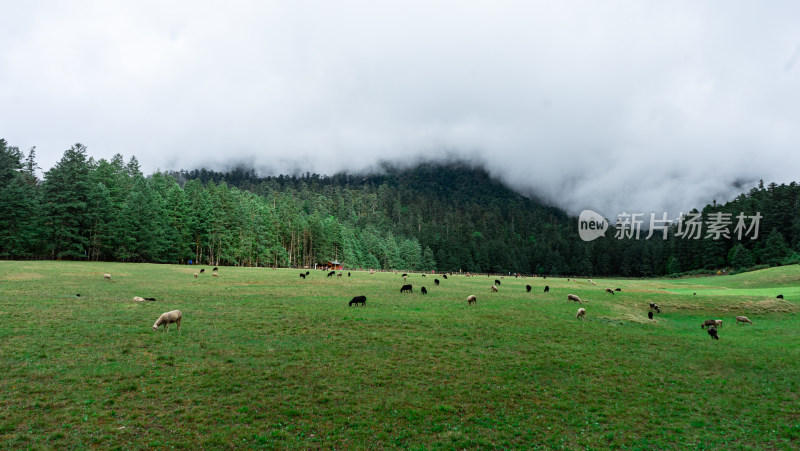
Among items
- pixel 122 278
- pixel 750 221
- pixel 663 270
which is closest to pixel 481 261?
pixel 663 270

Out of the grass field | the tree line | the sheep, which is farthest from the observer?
the tree line

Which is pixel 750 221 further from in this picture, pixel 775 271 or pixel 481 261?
pixel 481 261

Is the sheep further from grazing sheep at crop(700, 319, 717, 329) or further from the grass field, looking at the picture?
grazing sheep at crop(700, 319, 717, 329)

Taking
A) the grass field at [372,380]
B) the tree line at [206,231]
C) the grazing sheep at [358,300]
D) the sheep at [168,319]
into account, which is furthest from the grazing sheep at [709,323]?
the tree line at [206,231]

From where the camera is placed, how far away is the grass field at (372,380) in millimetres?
11367

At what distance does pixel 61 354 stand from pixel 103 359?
1960 millimetres

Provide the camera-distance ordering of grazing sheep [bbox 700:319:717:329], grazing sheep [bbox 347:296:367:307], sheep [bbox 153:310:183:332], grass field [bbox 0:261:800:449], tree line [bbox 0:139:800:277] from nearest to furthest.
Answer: grass field [bbox 0:261:800:449] < sheep [bbox 153:310:183:332] < grazing sheep [bbox 700:319:717:329] < grazing sheep [bbox 347:296:367:307] < tree line [bbox 0:139:800:277]

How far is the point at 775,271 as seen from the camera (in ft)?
247

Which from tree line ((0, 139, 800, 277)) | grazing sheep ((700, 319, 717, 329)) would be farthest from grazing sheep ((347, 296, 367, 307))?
tree line ((0, 139, 800, 277))

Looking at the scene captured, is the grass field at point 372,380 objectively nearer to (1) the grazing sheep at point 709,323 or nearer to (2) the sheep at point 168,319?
(2) the sheep at point 168,319

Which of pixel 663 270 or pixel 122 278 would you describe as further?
pixel 663 270

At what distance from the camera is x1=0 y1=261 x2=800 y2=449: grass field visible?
37.3 feet

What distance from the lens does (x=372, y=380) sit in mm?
15266

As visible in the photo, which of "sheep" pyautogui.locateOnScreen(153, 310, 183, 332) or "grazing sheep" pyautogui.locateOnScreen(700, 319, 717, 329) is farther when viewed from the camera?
"grazing sheep" pyautogui.locateOnScreen(700, 319, 717, 329)
